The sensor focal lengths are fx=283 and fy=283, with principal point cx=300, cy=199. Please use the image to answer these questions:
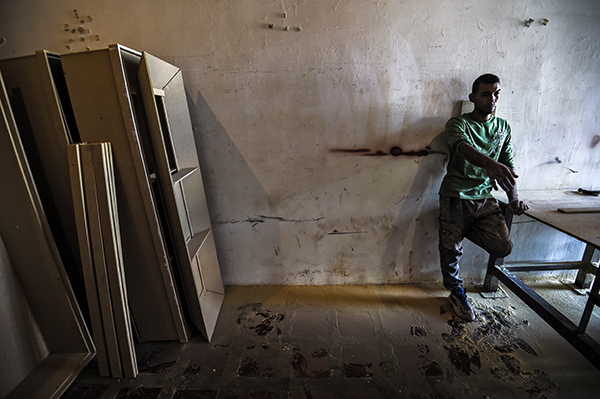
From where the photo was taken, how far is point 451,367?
70.0 inches

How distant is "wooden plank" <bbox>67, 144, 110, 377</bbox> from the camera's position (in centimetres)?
157

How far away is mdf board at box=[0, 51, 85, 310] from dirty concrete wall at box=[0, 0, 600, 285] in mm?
791

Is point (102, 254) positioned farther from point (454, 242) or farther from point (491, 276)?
point (491, 276)

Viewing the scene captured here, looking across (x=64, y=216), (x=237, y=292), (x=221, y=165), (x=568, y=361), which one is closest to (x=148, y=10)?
(x=221, y=165)

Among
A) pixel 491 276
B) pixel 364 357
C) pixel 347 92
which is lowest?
pixel 364 357

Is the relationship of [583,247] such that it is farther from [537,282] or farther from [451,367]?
[451,367]

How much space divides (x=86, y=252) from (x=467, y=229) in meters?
2.62

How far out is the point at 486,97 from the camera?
1939 millimetres

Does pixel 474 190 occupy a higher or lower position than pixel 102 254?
higher

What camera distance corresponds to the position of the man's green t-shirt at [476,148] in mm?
1997

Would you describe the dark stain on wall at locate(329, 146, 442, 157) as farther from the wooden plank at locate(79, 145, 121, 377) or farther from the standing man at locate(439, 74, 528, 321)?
the wooden plank at locate(79, 145, 121, 377)

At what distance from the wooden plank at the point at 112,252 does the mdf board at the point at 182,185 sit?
264mm

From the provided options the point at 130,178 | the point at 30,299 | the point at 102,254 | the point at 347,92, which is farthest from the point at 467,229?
the point at 30,299

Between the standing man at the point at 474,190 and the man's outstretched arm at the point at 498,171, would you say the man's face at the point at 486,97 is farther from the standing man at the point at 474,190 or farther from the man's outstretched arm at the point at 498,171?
the man's outstretched arm at the point at 498,171
